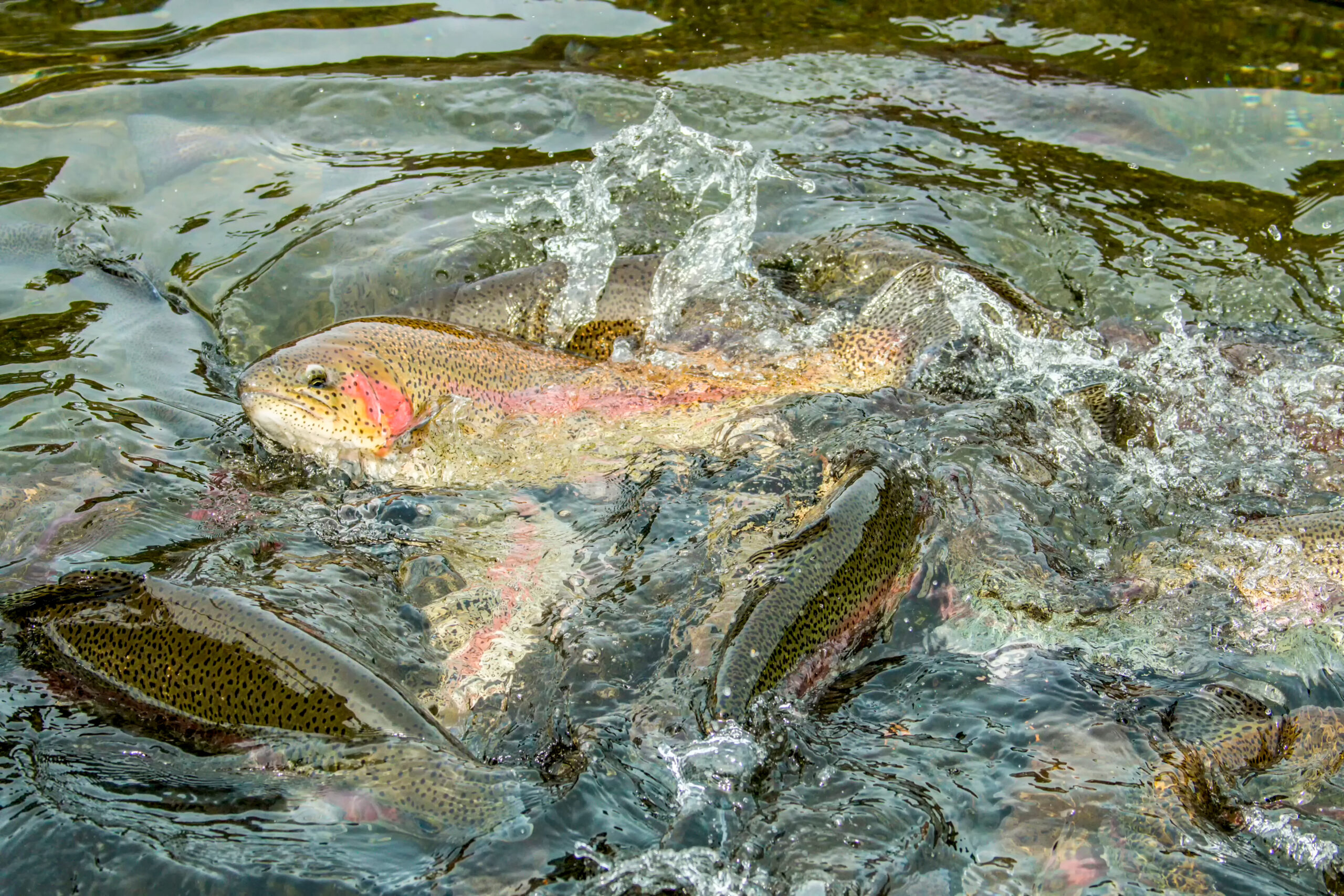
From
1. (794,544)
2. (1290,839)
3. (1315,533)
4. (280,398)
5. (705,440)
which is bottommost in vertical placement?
(1290,839)

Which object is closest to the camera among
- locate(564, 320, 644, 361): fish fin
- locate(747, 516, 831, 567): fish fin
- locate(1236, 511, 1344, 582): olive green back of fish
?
locate(747, 516, 831, 567): fish fin

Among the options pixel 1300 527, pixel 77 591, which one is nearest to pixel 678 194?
pixel 1300 527

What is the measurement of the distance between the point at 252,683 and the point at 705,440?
2.31 meters

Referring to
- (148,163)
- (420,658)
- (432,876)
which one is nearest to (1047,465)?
(420,658)

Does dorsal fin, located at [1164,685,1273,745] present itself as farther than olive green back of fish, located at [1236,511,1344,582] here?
No

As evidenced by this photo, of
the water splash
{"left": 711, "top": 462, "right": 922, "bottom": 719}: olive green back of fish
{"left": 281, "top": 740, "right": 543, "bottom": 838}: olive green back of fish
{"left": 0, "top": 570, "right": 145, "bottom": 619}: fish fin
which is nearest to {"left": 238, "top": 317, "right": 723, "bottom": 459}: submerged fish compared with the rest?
{"left": 0, "top": 570, "right": 145, "bottom": 619}: fish fin

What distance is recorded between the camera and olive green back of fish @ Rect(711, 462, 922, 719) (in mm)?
3338

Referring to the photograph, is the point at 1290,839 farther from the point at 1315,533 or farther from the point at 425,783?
the point at 425,783

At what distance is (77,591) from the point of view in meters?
3.58

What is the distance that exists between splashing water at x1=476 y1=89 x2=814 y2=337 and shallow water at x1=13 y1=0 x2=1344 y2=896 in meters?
0.05

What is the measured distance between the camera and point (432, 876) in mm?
2906

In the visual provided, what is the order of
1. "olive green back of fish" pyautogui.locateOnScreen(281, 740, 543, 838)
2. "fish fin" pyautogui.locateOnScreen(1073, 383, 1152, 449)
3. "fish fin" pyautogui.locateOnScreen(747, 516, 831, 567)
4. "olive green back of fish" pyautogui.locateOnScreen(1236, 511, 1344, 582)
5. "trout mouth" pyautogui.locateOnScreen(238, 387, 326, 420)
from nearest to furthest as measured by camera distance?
"olive green back of fish" pyautogui.locateOnScreen(281, 740, 543, 838) < "fish fin" pyautogui.locateOnScreen(747, 516, 831, 567) < "olive green back of fish" pyautogui.locateOnScreen(1236, 511, 1344, 582) < "trout mouth" pyautogui.locateOnScreen(238, 387, 326, 420) < "fish fin" pyautogui.locateOnScreen(1073, 383, 1152, 449)

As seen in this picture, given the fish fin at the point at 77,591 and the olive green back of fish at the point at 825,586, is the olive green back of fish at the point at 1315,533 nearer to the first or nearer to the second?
the olive green back of fish at the point at 825,586

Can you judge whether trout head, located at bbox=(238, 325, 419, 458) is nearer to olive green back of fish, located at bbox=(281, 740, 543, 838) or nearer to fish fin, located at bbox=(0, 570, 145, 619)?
fish fin, located at bbox=(0, 570, 145, 619)
